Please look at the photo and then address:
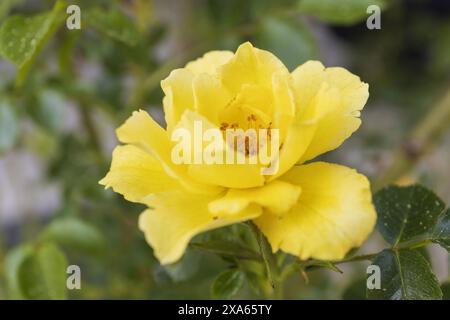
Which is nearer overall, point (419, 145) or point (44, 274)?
point (44, 274)

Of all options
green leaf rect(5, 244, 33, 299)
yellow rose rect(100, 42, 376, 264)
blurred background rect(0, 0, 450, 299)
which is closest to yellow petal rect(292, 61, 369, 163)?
yellow rose rect(100, 42, 376, 264)

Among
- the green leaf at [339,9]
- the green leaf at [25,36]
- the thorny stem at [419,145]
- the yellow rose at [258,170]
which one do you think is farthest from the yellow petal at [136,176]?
the thorny stem at [419,145]

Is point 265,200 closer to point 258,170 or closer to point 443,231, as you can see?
point 258,170

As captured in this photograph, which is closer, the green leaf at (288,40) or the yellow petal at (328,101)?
the yellow petal at (328,101)

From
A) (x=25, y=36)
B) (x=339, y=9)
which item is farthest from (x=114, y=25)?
(x=339, y=9)

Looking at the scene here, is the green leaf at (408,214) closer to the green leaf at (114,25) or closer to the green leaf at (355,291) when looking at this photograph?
the green leaf at (355,291)
